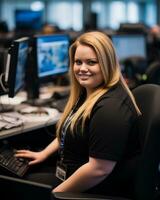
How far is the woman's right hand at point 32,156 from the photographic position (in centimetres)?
208

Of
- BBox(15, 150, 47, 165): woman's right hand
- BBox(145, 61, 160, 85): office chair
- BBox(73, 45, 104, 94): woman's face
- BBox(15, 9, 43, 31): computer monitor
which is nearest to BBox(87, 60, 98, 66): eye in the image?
BBox(73, 45, 104, 94): woman's face

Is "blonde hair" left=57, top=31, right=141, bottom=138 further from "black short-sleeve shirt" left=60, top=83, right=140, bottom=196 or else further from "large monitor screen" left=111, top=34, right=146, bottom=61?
"large monitor screen" left=111, top=34, right=146, bottom=61

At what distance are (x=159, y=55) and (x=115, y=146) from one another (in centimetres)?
265

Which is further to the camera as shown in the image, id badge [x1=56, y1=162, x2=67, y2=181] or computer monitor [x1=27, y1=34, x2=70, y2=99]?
computer monitor [x1=27, y1=34, x2=70, y2=99]

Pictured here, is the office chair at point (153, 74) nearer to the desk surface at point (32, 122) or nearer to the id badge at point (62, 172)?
the desk surface at point (32, 122)

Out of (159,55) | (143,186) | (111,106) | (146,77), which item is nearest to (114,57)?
(111,106)

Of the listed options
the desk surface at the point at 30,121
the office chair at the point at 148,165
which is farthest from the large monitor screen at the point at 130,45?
the office chair at the point at 148,165

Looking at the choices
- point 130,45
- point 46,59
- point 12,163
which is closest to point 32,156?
point 12,163

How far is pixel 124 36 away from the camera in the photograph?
371 cm

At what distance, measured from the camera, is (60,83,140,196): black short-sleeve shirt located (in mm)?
1538

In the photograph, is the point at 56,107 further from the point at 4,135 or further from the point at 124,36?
the point at 124,36

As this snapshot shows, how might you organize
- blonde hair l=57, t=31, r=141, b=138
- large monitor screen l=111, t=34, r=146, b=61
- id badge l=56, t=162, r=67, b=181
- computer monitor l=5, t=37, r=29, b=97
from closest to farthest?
blonde hair l=57, t=31, r=141, b=138, id badge l=56, t=162, r=67, b=181, computer monitor l=5, t=37, r=29, b=97, large monitor screen l=111, t=34, r=146, b=61

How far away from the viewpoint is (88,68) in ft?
5.63

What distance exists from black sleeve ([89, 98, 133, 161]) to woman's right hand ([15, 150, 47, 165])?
576mm
